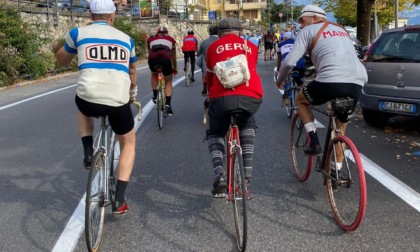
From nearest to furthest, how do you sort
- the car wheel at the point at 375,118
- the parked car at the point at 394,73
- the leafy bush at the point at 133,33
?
the parked car at the point at 394,73, the car wheel at the point at 375,118, the leafy bush at the point at 133,33

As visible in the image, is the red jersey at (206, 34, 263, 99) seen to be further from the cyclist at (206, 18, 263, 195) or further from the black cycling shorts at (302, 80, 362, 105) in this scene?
the black cycling shorts at (302, 80, 362, 105)

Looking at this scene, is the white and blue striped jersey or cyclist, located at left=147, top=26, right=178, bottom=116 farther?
cyclist, located at left=147, top=26, right=178, bottom=116

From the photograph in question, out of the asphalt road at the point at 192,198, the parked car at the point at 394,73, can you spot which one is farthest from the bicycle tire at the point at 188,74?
the parked car at the point at 394,73


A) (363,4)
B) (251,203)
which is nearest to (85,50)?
(251,203)

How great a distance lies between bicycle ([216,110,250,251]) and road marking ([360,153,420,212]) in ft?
5.85

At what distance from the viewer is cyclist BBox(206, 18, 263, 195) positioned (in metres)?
3.85

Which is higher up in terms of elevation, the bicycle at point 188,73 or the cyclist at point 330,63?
the cyclist at point 330,63

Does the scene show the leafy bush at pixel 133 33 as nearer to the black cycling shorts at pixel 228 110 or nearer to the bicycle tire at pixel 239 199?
the black cycling shorts at pixel 228 110

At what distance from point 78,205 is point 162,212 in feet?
2.93

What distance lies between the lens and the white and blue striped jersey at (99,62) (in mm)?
3557

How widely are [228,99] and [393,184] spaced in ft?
7.59

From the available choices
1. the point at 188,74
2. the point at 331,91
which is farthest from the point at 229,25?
the point at 188,74

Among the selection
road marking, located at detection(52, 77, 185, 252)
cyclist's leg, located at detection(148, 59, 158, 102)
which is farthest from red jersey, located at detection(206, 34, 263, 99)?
cyclist's leg, located at detection(148, 59, 158, 102)

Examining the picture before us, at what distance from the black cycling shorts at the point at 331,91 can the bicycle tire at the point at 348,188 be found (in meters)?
0.42
